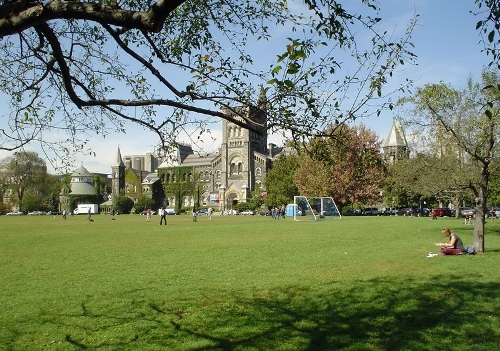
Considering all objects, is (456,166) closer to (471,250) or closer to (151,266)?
(471,250)

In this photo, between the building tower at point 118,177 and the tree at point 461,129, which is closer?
the tree at point 461,129

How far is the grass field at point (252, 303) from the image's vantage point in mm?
6969

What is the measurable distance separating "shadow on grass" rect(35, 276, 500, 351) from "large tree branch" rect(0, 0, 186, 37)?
4376 mm

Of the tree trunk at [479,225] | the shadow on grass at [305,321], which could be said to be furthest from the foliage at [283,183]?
the shadow on grass at [305,321]

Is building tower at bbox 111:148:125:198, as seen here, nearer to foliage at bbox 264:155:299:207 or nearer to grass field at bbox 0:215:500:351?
foliage at bbox 264:155:299:207

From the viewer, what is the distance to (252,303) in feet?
30.3

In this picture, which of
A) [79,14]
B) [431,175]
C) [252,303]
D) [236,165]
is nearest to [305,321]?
[252,303]

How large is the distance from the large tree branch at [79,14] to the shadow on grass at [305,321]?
14.4 feet

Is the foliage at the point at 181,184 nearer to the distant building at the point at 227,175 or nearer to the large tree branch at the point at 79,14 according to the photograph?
the distant building at the point at 227,175

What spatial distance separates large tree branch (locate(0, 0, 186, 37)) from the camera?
4.80 meters

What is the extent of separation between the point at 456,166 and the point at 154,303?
2008 centimetres

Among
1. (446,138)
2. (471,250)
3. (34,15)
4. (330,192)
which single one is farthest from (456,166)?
(330,192)

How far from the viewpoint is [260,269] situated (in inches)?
535

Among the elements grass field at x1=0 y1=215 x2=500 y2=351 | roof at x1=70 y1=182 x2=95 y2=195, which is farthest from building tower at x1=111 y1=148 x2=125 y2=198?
grass field at x1=0 y1=215 x2=500 y2=351
